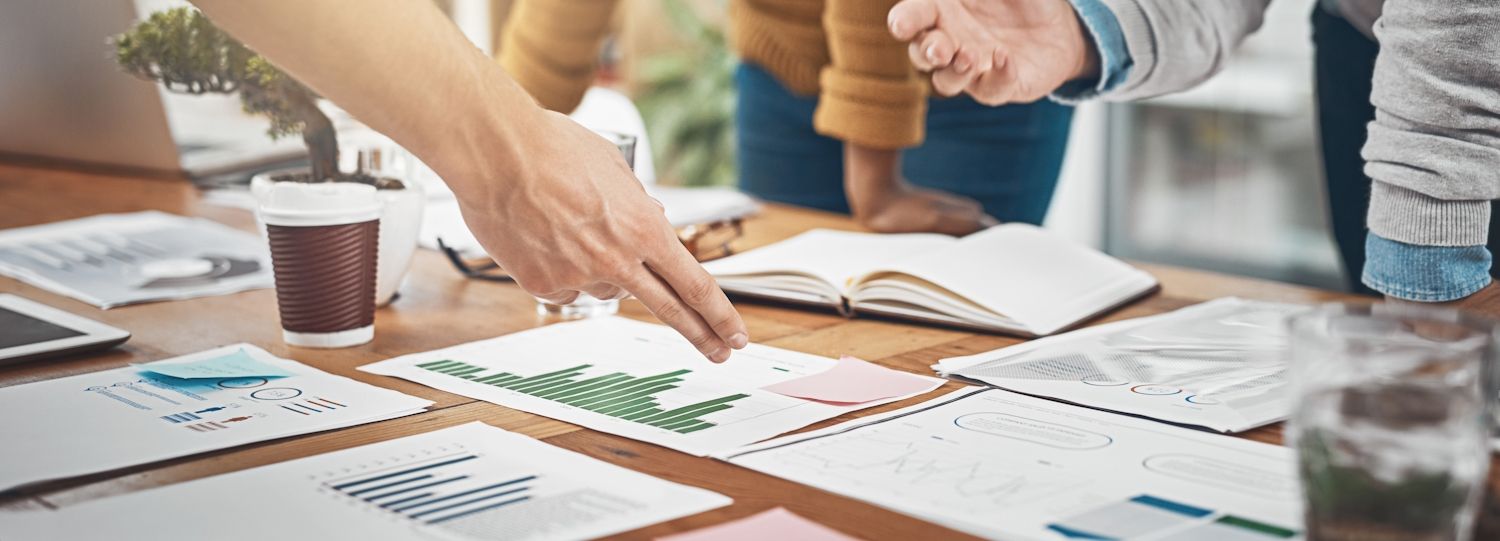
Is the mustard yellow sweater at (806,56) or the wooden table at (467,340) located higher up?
the mustard yellow sweater at (806,56)

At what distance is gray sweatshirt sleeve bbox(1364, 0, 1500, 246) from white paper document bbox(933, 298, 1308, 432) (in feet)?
0.46

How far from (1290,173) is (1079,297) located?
8.78 feet

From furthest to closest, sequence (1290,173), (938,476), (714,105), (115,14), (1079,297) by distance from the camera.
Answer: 1. (714,105)
2. (1290,173)
3. (115,14)
4. (1079,297)
5. (938,476)

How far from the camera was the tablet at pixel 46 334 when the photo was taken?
1.00m

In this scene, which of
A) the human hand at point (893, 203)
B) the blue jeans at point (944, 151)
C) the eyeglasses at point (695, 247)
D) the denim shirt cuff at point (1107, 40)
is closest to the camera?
the denim shirt cuff at point (1107, 40)

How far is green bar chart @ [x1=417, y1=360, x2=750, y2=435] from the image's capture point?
853mm

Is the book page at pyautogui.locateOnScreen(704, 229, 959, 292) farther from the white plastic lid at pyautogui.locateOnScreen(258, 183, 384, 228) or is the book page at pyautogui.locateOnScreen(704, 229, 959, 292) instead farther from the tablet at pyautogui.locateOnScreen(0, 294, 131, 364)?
the tablet at pyautogui.locateOnScreen(0, 294, 131, 364)

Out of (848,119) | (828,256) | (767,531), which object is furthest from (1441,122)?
(848,119)

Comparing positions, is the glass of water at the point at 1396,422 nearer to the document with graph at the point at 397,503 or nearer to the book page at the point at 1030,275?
the document with graph at the point at 397,503

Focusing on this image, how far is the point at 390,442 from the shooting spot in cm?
80

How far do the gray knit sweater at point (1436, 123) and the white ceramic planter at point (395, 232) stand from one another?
798mm

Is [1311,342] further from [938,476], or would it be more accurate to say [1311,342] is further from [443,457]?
[443,457]

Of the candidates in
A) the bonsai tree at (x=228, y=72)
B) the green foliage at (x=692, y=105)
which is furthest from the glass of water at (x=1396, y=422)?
the green foliage at (x=692, y=105)

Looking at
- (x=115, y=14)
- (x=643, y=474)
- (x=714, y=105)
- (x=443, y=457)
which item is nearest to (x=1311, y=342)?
(x=643, y=474)
